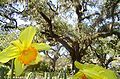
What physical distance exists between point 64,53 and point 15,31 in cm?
699

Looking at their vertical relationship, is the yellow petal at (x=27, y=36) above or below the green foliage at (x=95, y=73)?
above

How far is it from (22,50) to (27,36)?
1.5 inches

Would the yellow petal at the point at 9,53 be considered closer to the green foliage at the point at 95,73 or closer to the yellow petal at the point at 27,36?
the yellow petal at the point at 27,36

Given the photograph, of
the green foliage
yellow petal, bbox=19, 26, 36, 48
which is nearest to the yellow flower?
yellow petal, bbox=19, 26, 36, 48

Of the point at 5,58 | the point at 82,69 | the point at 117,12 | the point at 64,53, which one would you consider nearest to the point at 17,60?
the point at 5,58

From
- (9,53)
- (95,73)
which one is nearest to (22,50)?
(9,53)

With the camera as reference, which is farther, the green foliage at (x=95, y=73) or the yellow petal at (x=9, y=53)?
the yellow petal at (x=9, y=53)

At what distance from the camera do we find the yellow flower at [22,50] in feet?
1.89

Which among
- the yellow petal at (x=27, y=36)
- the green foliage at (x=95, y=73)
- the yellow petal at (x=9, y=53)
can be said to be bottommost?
the green foliage at (x=95, y=73)

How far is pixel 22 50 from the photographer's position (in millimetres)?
608

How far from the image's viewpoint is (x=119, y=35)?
1247 centimetres

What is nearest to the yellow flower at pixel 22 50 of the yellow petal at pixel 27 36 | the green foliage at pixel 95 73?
the yellow petal at pixel 27 36

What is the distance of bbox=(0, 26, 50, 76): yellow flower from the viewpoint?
0.58m

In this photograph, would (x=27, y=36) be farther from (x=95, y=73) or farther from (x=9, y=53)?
(x=95, y=73)
